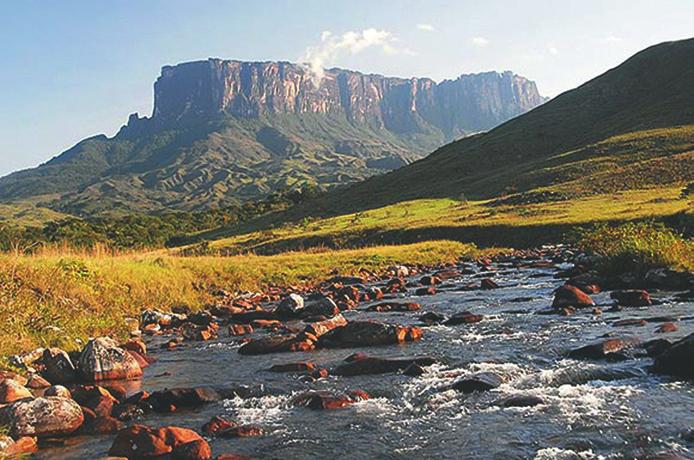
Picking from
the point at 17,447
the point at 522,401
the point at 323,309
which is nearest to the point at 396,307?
the point at 323,309

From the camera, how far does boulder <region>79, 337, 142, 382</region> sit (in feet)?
53.5

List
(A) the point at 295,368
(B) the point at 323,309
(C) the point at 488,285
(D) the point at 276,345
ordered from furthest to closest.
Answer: (C) the point at 488,285
(B) the point at 323,309
(D) the point at 276,345
(A) the point at 295,368

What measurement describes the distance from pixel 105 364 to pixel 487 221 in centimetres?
5475

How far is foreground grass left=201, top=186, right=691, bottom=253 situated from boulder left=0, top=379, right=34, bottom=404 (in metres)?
48.3

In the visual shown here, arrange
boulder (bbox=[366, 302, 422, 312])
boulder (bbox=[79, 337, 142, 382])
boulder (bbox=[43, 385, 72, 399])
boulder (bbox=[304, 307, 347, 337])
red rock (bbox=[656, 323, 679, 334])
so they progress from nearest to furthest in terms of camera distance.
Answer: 1. boulder (bbox=[43, 385, 72, 399])
2. boulder (bbox=[79, 337, 142, 382])
3. red rock (bbox=[656, 323, 679, 334])
4. boulder (bbox=[304, 307, 347, 337])
5. boulder (bbox=[366, 302, 422, 312])

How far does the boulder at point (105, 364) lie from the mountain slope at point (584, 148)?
76.4m

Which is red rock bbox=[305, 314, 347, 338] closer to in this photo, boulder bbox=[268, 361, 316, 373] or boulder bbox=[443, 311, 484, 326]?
boulder bbox=[268, 361, 316, 373]

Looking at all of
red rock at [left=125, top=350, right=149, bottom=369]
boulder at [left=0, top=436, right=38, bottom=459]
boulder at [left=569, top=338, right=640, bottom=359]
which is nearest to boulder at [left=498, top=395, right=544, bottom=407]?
boulder at [left=569, top=338, right=640, bottom=359]

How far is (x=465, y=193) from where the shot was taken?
109125 mm

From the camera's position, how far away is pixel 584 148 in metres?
117

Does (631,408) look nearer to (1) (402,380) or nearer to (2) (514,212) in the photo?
(1) (402,380)

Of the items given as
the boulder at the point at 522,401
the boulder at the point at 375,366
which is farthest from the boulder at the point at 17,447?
the boulder at the point at 522,401

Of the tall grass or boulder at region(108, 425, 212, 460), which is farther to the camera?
the tall grass

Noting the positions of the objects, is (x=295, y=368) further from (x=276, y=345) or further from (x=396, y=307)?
(x=396, y=307)
